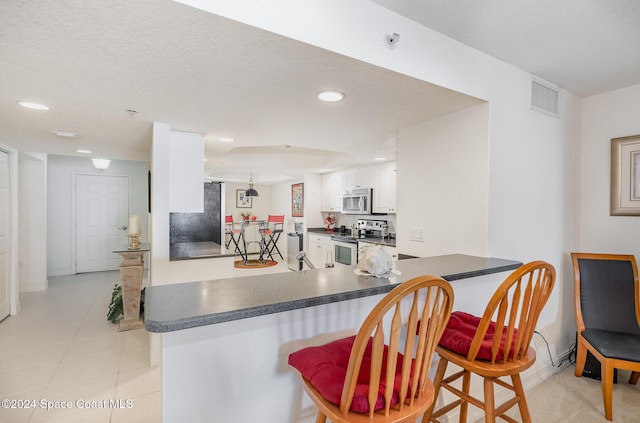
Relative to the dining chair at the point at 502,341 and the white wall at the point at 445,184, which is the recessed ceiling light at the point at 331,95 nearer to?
the white wall at the point at 445,184

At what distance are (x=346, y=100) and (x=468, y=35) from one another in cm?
75

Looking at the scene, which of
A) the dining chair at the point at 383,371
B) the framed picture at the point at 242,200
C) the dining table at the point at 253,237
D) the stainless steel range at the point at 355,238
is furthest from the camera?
the framed picture at the point at 242,200

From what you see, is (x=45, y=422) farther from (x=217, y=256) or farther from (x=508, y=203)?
(x=508, y=203)

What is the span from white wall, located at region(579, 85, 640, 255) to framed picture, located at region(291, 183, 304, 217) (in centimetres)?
520

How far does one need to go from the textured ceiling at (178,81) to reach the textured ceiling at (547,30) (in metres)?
0.31

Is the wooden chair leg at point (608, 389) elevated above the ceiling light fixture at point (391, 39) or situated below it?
below

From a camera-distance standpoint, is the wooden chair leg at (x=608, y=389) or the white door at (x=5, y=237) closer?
the wooden chair leg at (x=608, y=389)

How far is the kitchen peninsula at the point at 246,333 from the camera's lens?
3.65ft

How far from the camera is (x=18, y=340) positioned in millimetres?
3098

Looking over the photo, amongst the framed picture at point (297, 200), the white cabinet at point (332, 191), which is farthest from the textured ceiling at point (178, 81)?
the framed picture at point (297, 200)

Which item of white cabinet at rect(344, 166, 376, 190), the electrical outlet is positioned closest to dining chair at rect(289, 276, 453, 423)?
the electrical outlet

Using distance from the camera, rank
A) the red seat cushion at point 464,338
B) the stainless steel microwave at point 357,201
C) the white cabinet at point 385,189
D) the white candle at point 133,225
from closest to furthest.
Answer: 1. the red seat cushion at point 464,338
2. the white candle at point 133,225
3. the white cabinet at point 385,189
4. the stainless steel microwave at point 357,201

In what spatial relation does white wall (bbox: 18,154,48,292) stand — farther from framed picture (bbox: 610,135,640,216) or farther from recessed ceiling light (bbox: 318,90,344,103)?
framed picture (bbox: 610,135,640,216)

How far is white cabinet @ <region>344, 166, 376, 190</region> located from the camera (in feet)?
17.2
